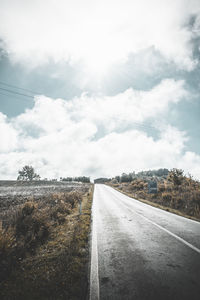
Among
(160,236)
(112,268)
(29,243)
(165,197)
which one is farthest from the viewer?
(165,197)

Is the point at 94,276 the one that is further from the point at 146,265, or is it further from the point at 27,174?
the point at 27,174

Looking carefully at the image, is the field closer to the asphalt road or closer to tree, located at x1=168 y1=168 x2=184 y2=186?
the asphalt road

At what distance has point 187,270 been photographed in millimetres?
3334

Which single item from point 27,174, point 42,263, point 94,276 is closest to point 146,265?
point 94,276

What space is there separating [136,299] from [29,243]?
432cm

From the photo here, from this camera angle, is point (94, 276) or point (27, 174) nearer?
point (94, 276)

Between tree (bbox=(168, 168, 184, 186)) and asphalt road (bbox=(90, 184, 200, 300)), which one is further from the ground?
tree (bbox=(168, 168, 184, 186))

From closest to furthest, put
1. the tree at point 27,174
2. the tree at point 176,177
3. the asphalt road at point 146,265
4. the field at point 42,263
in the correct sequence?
the asphalt road at point 146,265, the field at point 42,263, the tree at point 176,177, the tree at point 27,174

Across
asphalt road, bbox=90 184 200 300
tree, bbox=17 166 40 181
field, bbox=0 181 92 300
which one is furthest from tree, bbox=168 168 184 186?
tree, bbox=17 166 40 181

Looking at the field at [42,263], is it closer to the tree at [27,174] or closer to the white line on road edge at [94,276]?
the white line on road edge at [94,276]

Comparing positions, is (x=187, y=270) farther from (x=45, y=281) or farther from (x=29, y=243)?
(x=29, y=243)

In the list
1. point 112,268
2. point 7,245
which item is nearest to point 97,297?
point 112,268

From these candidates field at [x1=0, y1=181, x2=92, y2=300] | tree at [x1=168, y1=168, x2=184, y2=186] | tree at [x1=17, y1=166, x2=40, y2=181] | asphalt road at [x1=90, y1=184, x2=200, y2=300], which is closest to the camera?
asphalt road at [x1=90, y1=184, x2=200, y2=300]

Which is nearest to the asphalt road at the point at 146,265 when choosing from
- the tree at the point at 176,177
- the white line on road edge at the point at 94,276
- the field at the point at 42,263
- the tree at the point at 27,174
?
the white line on road edge at the point at 94,276
